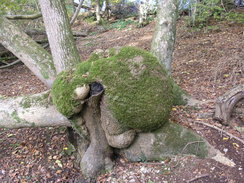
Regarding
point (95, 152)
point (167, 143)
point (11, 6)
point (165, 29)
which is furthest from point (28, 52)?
point (167, 143)

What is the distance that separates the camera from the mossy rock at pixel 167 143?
2859mm

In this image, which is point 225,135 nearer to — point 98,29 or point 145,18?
point 145,18

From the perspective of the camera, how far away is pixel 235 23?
8.71 meters

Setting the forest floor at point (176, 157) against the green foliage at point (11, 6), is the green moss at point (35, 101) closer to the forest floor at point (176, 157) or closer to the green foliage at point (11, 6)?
the forest floor at point (176, 157)

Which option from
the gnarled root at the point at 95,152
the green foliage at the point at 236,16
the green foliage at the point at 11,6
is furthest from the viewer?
the green foliage at the point at 236,16

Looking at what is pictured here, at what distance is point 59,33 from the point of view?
3.81 meters

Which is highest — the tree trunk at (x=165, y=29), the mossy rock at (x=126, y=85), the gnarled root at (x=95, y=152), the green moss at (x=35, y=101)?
the tree trunk at (x=165, y=29)

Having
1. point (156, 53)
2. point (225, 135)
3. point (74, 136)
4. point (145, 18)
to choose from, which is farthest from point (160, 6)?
point (145, 18)

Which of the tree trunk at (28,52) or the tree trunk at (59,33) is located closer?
the tree trunk at (59,33)

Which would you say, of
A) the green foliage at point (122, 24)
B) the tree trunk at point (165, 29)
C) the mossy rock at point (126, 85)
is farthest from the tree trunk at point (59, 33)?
the green foliage at point (122, 24)

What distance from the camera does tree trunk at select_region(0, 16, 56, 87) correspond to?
13.3ft

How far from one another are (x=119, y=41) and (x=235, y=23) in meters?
5.14

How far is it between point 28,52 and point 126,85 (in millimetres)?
2538

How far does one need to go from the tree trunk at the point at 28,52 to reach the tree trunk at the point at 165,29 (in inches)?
84.5
